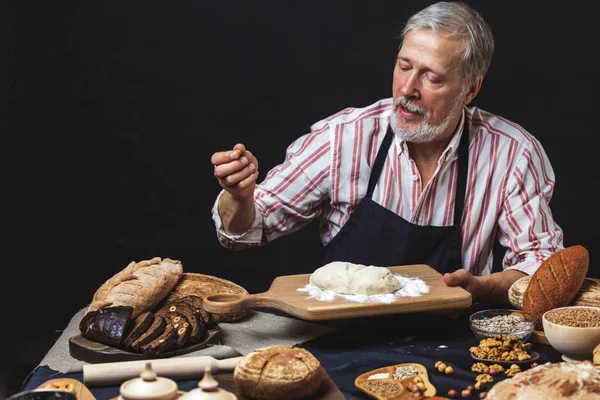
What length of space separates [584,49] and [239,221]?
2.53 metres

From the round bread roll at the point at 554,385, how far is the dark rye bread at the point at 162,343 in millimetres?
1017

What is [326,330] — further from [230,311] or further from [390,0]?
[390,0]

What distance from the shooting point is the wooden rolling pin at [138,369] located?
96.6 inches

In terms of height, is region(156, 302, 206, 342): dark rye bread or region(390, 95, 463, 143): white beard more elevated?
region(390, 95, 463, 143): white beard

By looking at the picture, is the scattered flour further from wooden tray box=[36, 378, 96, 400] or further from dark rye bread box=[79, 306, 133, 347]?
wooden tray box=[36, 378, 96, 400]

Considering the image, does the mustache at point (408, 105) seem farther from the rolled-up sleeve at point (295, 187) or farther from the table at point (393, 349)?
the table at point (393, 349)

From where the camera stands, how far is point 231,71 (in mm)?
4965

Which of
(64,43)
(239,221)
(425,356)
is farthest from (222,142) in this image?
(425,356)

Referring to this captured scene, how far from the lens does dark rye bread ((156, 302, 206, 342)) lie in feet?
9.20

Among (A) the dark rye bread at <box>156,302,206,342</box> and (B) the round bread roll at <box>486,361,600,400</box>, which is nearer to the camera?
(B) the round bread roll at <box>486,361,600,400</box>

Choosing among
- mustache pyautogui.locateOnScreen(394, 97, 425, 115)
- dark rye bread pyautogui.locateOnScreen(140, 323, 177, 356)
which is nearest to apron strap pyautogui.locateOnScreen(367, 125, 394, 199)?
mustache pyautogui.locateOnScreen(394, 97, 425, 115)

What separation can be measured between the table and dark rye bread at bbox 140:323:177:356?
0.20m

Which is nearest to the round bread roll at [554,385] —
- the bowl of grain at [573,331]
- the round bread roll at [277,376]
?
the bowl of grain at [573,331]

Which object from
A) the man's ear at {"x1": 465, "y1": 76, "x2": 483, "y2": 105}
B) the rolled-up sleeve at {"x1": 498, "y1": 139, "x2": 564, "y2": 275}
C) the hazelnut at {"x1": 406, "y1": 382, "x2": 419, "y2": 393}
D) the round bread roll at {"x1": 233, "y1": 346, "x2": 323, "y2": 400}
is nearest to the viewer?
the round bread roll at {"x1": 233, "y1": 346, "x2": 323, "y2": 400}
